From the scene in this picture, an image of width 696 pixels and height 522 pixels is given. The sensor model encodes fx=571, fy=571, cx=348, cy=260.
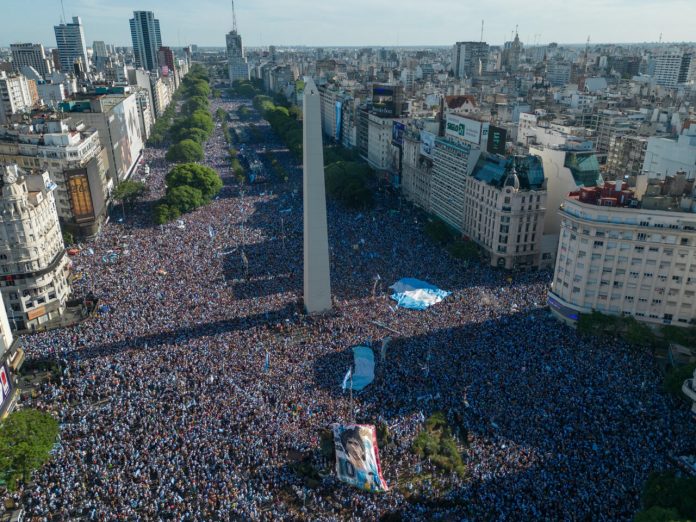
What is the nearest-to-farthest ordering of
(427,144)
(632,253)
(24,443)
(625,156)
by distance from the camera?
1. (24,443)
2. (632,253)
3. (427,144)
4. (625,156)

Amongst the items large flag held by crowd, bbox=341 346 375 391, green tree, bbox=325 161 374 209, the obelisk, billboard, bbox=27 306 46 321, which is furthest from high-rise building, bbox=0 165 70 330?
green tree, bbox=325 161 374 209

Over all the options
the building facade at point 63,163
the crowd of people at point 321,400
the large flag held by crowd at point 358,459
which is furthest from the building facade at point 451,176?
the large flag held by crowd at point 358,459

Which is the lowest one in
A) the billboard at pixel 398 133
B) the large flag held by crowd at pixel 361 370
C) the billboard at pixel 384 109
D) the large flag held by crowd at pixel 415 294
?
the large flag held by crowd at pixel 415 294

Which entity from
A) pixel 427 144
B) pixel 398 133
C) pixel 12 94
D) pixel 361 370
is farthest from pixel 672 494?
pixel 12 94

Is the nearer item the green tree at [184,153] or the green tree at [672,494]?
the green tree at [672,494]

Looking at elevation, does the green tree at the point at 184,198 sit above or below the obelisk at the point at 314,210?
below

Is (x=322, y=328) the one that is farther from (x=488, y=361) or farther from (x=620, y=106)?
(x=620, y=106)

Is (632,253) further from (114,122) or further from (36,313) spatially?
(114,122)

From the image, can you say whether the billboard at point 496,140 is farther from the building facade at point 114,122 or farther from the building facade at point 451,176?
the building facade at point 114,122
